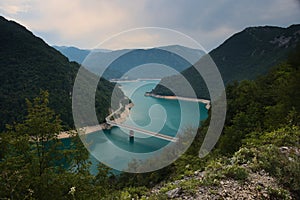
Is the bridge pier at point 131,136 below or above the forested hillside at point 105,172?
below

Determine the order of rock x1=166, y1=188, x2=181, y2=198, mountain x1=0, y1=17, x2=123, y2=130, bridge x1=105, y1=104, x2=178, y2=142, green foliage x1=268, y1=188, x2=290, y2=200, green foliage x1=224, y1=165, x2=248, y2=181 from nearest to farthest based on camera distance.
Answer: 1. green foliage x1=268, y1=188, x2=290, y2=200
2. rock x1=166, y1=188, x2=181, y2=198
3. green foliage x1=224, y1=165, x2=248, y2=181
4. bridge x1=105, y1=104, x2=178, y2=142
5. mountain x1=0, y1=17, x2=123, y2=130

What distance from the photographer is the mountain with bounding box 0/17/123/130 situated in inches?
1320

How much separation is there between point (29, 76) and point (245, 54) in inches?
2068

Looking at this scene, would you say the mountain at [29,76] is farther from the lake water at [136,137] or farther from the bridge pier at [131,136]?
the bridge pier at [131,136]

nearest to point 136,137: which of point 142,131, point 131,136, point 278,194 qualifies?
point 131,136

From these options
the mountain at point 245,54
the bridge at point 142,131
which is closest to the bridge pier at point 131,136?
the bridge at point 142,131

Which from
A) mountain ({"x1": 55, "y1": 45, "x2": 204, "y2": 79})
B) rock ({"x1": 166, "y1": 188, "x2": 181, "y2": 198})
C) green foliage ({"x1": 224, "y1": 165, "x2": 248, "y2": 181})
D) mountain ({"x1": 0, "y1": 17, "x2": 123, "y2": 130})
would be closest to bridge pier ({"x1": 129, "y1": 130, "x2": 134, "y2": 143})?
mountain ({"x1": 0, "y1": 17, "x2": 123, "y2": 130})

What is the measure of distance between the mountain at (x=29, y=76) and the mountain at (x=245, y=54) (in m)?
20.0

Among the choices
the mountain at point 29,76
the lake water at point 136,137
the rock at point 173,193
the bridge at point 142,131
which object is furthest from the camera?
the mountain at point 29,76

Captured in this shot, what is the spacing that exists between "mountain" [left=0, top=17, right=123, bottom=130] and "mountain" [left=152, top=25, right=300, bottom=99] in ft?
65.7

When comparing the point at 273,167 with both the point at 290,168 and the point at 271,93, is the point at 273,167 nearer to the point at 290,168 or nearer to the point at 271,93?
the point at 290,168

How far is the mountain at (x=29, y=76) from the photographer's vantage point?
110 feet

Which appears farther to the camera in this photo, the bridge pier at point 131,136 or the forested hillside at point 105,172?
the bridge pier at point 131,136

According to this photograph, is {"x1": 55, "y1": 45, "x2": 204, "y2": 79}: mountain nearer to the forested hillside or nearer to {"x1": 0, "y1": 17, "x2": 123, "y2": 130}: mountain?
the forested hillside
